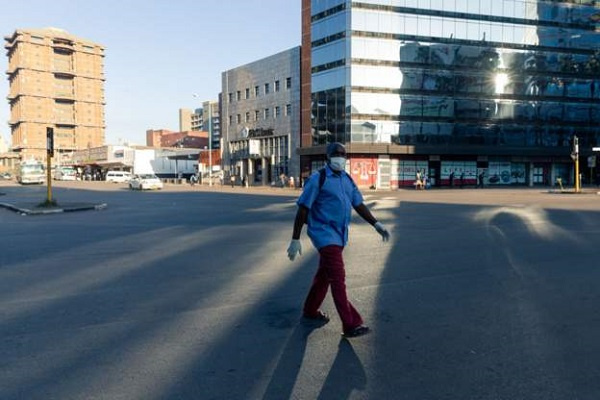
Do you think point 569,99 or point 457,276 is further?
point 569,99

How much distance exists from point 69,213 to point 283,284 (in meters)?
15.2

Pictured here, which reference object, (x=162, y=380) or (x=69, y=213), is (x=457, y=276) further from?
(x=69, y=213)

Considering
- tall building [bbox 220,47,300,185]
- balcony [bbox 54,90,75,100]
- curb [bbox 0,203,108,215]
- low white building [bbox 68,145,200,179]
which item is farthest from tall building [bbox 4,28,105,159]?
curb [bbox 0,203,108,215]

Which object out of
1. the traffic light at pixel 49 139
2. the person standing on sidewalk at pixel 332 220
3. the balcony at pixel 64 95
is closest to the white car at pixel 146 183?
the traffic light at pixel 49 139

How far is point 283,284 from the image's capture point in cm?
707

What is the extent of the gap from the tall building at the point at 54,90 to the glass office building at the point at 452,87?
112 metres

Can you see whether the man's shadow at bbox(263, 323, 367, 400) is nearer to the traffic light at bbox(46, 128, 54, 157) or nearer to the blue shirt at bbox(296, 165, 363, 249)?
the blue shirt at bbox(296, 165, 363, 249)

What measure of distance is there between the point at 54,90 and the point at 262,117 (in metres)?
110

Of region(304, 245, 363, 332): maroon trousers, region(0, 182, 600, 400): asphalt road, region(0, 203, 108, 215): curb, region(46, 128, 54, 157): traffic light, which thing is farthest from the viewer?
region(46, 128, 54, 157): traffic light

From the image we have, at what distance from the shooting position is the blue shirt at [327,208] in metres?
4.80

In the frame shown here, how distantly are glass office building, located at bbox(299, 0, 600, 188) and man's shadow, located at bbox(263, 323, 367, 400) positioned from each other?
44.7 meters

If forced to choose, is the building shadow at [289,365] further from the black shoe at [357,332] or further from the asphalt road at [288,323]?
the black shoe at [357,332]

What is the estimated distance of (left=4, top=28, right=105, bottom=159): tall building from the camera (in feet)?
459

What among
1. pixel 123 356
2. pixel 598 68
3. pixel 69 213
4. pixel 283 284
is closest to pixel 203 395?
pixel 123 356
